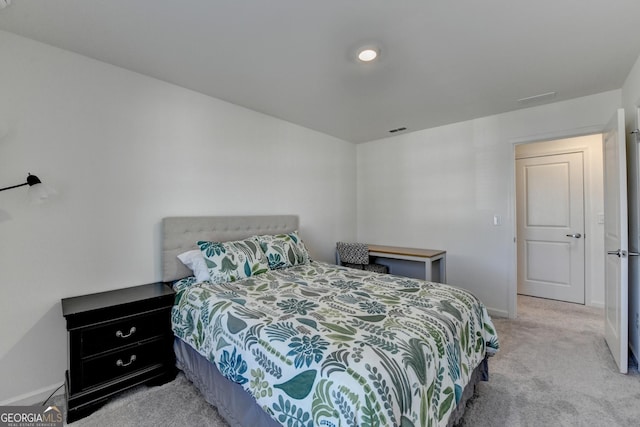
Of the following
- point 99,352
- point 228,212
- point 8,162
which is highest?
point 8,162

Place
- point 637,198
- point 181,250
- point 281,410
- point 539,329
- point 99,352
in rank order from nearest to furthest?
point 281,410
point 99,352
point 637,198
point 181,250
point 539,329

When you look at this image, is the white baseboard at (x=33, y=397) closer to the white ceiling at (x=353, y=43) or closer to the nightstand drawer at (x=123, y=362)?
the nightstand drawer at (x=123, y=362)

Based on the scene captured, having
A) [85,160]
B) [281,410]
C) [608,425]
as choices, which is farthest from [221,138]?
[608,425]

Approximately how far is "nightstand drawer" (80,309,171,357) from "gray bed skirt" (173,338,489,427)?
0.69 feet

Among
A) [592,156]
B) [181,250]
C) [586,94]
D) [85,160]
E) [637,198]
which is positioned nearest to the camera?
[85,160]

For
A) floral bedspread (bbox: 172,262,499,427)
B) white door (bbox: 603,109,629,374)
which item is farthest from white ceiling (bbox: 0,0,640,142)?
floral bedspread (bbox: 172,262,499,427)

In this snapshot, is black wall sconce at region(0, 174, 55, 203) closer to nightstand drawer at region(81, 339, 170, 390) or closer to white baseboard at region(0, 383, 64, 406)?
nightstand drawer at region(81, 339, 170, 390)

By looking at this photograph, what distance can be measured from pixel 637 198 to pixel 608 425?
1.73 metres

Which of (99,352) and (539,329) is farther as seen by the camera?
(539,329)

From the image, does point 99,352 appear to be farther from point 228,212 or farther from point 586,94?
point 586,94

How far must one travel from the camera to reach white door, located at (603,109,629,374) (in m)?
2.13

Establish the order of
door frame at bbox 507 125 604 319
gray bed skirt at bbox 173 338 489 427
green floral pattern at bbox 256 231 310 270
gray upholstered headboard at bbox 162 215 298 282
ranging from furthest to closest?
door frame at bbox 507 125 604 319
green floral pattern at bbox 256 231 310 270
gray upholstered headboard at bbox 162 215 298 282
gray bed skirt at bbox 173 338 489 427

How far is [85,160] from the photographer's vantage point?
209cm

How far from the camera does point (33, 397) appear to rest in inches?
73.2
